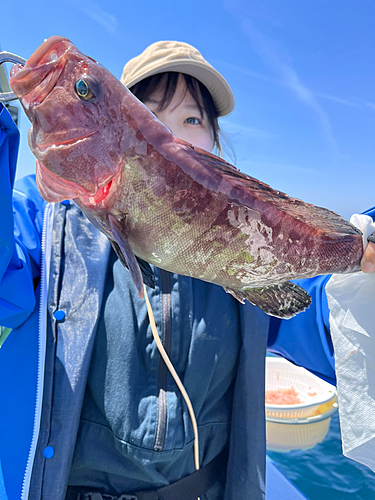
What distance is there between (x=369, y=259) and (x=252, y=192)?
0.67 metres

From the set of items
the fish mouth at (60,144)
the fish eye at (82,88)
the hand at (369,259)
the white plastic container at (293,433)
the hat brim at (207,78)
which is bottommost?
the white plastic container at (293,433)

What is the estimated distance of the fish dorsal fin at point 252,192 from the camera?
1.15 m

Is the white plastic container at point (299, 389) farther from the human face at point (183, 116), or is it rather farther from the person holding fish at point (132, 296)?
the human face at point (183, 116)

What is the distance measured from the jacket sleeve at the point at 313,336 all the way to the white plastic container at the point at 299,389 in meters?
3.61

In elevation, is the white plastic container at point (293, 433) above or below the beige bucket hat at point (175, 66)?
below

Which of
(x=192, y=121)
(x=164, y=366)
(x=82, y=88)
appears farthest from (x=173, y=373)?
(x=192, y=121)

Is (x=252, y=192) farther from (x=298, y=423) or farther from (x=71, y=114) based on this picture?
(x=298, y=423)

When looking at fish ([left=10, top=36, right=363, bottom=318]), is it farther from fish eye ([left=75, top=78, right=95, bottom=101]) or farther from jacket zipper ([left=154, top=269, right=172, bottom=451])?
jacket zipper ([left=154, top=269, right=172, bottom=451])

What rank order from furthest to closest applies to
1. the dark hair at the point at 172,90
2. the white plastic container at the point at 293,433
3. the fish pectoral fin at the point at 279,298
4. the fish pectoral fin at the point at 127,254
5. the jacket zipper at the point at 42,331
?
the white plastic container at the point at 293,433
the dark hair at the point at 172,90
the jacket zipper at the point at 42,331
the fish pectoral fin at the point at 279,298
the fish pectoral fin at the point at 127,254

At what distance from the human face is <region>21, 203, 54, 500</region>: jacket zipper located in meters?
0.94

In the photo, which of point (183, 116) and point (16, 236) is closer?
point (16, 236)

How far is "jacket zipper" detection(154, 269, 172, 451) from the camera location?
1.90 metres

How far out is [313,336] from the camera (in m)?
2.30

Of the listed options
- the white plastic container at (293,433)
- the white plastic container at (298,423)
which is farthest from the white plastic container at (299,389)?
the white plastic container at (293,433)
